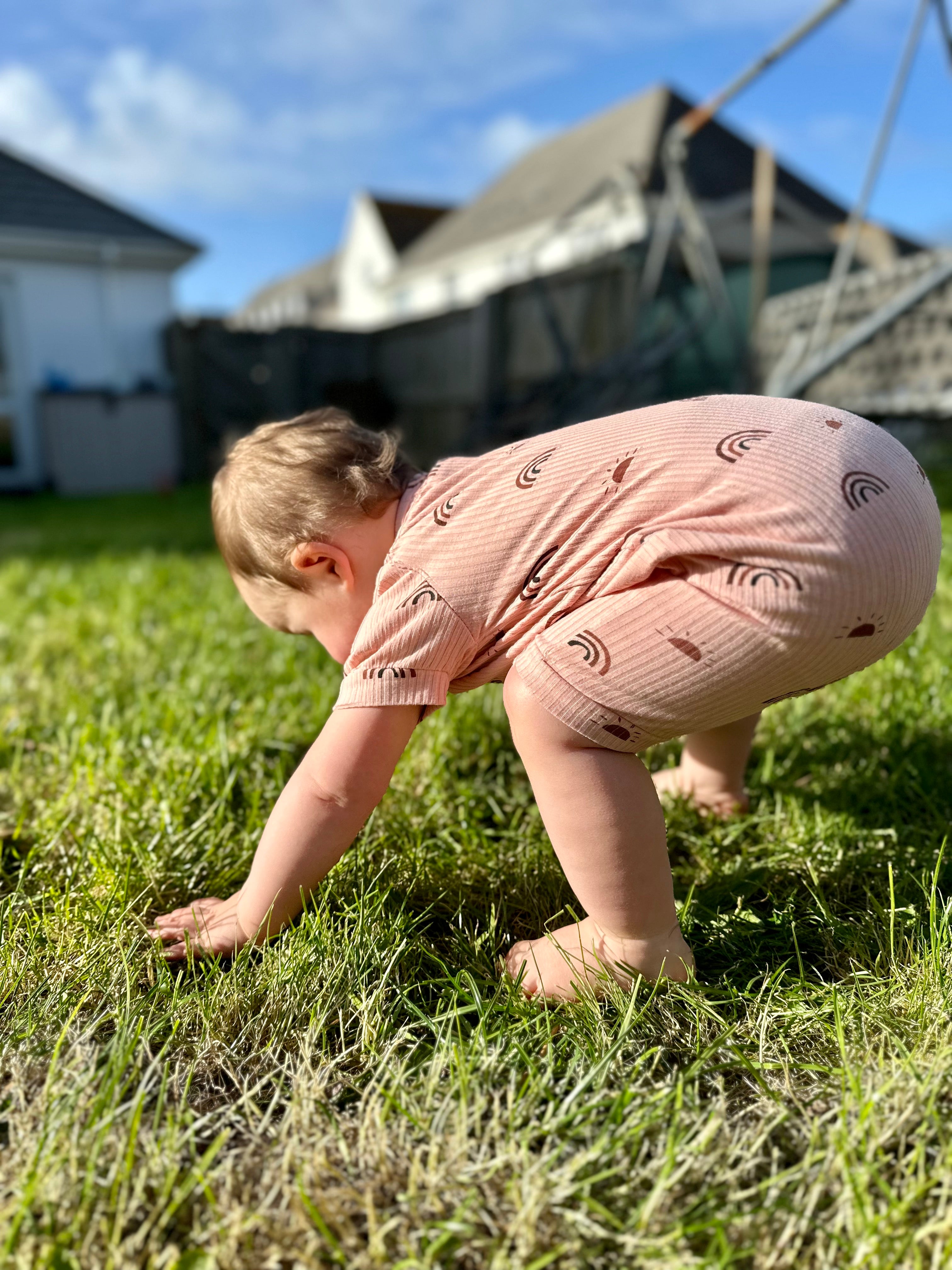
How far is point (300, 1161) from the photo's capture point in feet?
2.77

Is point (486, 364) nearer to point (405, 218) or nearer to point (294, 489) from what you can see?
point (294, 489)

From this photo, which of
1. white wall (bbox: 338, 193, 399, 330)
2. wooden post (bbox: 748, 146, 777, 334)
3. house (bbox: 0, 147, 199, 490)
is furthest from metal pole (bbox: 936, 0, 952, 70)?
white wall (bbox: 338, 193, 399, 330)

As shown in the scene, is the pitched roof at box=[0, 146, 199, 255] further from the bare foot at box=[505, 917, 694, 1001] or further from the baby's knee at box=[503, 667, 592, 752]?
the bare foot at box=[505, 917, 694, 1001]

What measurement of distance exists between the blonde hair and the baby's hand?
0.44 m

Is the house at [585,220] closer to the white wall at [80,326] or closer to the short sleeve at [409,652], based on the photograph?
the white wall at [80,326]

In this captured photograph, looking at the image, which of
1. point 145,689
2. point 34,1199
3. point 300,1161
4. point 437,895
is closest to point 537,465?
point 437,895

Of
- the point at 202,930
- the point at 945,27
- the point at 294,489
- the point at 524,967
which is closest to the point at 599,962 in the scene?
the point at 524,967

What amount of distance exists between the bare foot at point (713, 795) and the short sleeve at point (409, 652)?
548 millimetres

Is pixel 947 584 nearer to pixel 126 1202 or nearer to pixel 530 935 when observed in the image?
pixel 530 935

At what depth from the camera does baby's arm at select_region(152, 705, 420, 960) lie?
44.8 inches

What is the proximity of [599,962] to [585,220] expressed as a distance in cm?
1406

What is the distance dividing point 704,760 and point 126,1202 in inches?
40.4

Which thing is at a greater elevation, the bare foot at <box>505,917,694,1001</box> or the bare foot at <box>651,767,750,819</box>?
the bare foot at <box>505,917,694,1001</box>

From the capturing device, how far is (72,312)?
35.3 feet
